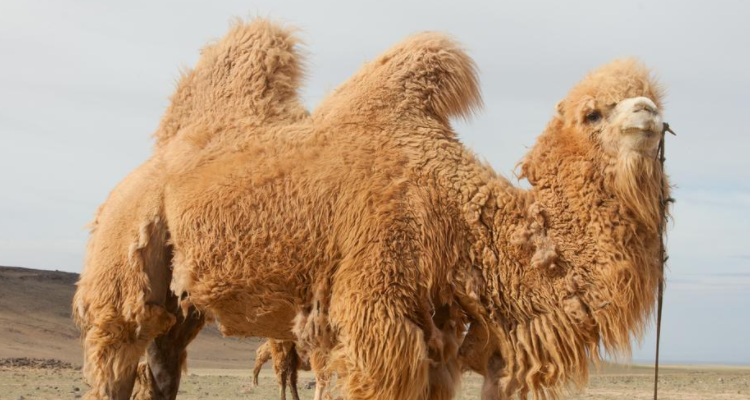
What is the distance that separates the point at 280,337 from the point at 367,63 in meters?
1.65

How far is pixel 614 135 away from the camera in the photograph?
4.29 metres

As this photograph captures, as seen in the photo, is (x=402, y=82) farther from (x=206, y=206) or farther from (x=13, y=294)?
(x=13, y=294)

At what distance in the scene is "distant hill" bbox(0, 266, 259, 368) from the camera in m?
23.5

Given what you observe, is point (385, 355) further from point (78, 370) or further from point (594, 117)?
point (78, 370)

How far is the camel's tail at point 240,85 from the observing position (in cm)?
530

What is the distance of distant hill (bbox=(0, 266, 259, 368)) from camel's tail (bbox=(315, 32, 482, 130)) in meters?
17.7

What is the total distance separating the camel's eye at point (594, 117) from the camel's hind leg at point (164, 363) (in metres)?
2.82

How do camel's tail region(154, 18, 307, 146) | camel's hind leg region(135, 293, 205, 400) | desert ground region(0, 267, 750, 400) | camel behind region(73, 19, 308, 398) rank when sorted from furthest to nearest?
desert ground region(0, 267, 750, 400) → camel's hind leg region(135, 293, 205, 400) → camel's tail region(154, 18, 307, 146) → camel behind region(73, 19, 308, 398)

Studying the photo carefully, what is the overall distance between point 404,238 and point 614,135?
3.61 feet

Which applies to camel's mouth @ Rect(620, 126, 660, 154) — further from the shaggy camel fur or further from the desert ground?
the shaggy camel fur

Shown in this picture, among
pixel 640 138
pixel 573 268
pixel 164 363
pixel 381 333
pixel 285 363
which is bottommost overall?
pixel 164 363

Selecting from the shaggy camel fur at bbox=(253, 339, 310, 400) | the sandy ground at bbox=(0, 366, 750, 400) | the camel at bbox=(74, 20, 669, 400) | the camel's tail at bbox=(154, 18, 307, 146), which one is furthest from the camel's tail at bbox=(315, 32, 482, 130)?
the sandy ground at bbox=(0, 366, 750, 400)

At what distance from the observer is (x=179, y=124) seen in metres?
5.64

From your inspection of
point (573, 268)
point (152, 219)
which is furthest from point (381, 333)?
point (152, 219)
